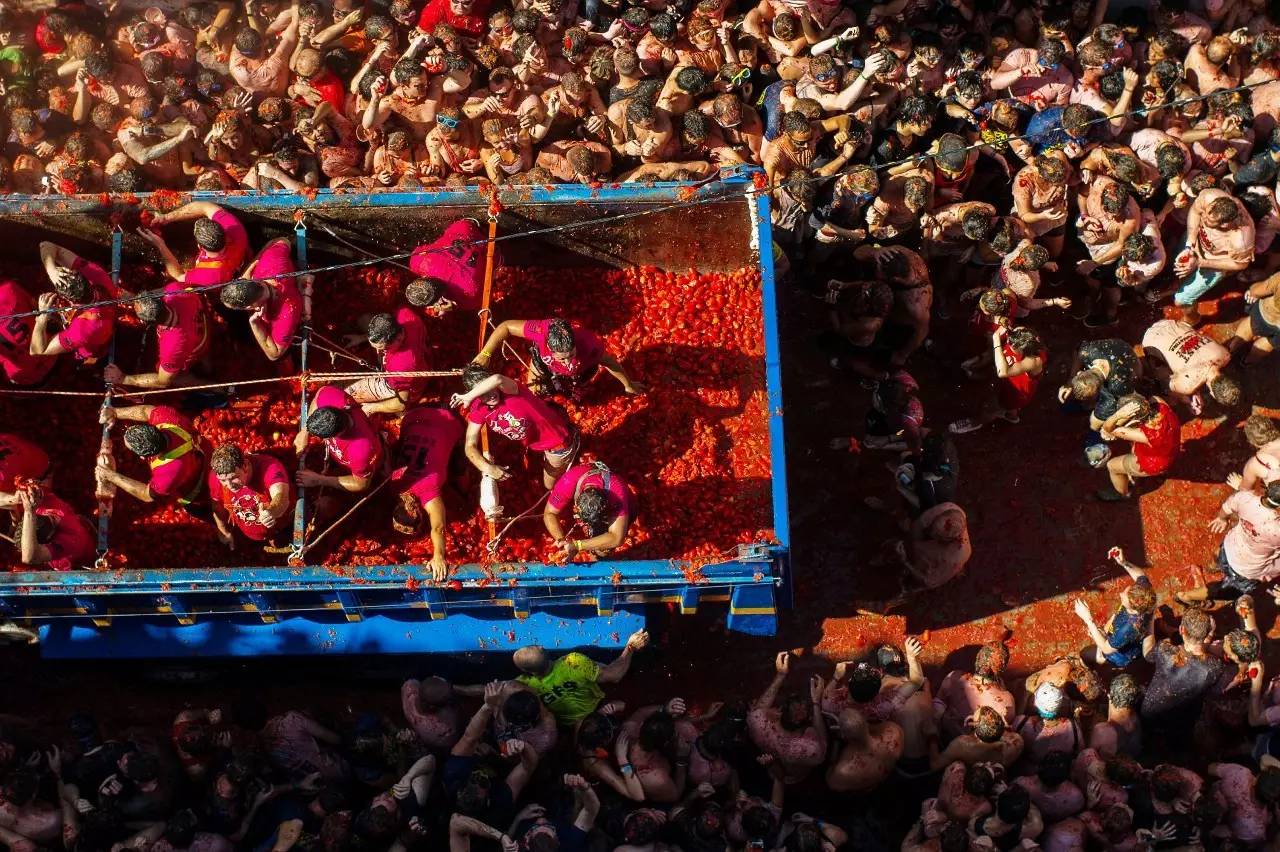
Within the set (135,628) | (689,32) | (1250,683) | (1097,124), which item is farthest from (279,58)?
(1250,683)

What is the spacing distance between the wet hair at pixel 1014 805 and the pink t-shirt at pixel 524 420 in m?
4.08

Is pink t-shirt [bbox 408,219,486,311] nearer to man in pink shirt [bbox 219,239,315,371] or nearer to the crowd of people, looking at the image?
the crowd of people

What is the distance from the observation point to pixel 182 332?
8.93m

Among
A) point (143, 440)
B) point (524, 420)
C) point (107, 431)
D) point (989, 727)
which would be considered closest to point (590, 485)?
point (524, 420)

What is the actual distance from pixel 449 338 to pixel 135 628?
3.44 meters

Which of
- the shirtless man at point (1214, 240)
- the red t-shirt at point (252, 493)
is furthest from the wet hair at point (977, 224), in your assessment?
the red t-shirt at point (252, 493)

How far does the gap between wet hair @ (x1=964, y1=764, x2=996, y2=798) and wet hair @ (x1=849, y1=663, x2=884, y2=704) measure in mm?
857

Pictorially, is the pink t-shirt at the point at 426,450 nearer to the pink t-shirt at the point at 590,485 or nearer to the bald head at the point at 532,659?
the pink t-shirt at the point at 590,485

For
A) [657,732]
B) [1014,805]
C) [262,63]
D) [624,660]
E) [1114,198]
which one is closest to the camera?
[1014,805]

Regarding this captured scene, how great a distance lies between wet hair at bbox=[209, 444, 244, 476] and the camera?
8.08 metres

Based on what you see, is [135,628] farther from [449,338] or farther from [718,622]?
[718,622]

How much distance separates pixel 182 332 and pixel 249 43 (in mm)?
3101

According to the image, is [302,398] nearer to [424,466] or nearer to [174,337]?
[174,337]

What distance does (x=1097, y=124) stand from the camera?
34.4 feet
